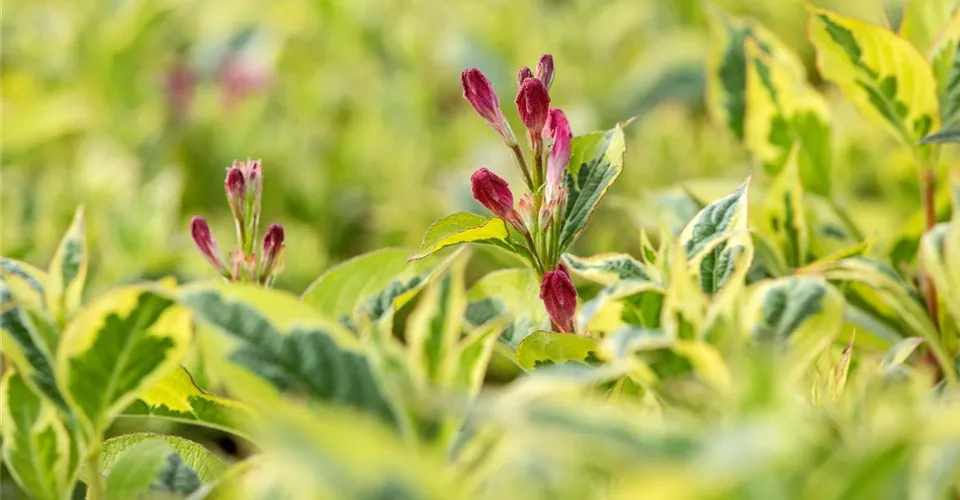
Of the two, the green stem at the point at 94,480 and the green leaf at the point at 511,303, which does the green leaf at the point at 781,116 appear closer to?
the green leaf at the point at 511,303

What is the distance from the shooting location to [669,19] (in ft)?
8.42

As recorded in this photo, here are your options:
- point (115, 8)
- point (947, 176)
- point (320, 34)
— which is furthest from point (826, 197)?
point (115, 8)

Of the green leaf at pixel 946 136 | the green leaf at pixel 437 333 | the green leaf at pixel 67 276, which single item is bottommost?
the green leaf at pixel 946 136

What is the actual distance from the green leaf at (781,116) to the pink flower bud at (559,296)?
20.3 inches

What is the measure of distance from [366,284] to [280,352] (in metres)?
0.25

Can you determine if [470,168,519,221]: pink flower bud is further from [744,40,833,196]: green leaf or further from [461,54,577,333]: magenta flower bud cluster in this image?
[744,40,833,196]: green leaf

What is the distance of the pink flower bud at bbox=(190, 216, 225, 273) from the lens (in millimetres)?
780

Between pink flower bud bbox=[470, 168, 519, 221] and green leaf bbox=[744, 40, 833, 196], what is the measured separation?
1.66 feet

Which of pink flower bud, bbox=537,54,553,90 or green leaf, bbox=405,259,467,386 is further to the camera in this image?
pink flower bud, bbox=537,54,553,90

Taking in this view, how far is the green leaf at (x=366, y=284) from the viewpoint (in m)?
0.82

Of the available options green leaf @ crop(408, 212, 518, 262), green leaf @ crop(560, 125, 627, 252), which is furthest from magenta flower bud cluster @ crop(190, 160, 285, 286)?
green leaf @ crop(560, 125, 627, 252)

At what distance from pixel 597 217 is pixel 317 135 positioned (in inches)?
23.0

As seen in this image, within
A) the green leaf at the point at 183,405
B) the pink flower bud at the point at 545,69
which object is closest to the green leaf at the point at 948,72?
the pink flower bud at the point at 545,69

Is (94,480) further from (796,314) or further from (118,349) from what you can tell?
(796,314)
